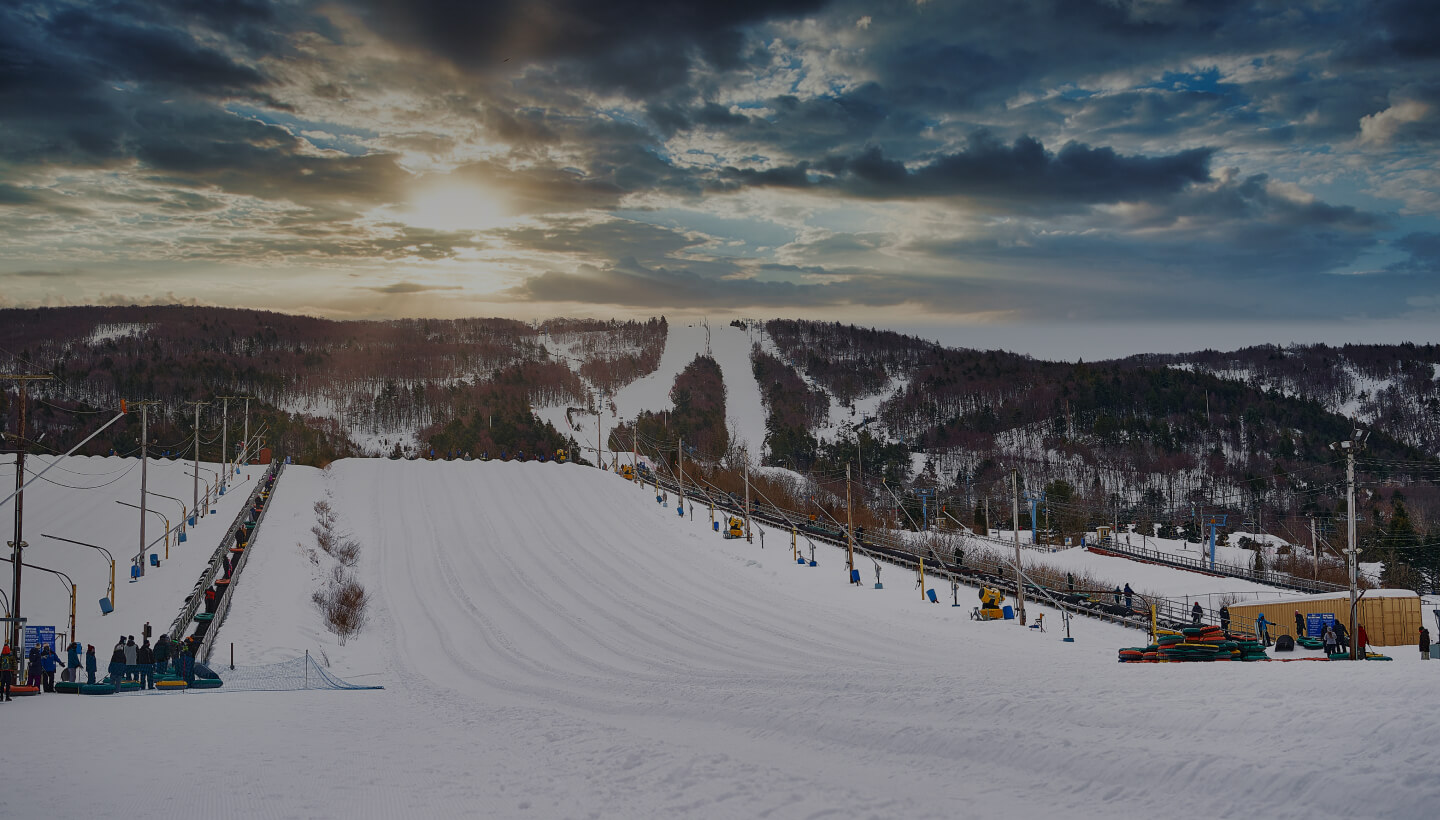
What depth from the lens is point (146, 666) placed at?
25.9 meters

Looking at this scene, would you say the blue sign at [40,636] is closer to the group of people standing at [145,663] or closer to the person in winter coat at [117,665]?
the group of people standing at [145,663]

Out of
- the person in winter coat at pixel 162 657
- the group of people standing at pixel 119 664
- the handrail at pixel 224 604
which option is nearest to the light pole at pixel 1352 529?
the group of people standing at pixel 119 664

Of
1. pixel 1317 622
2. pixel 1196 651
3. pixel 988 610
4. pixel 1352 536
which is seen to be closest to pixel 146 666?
pixel 1196 651

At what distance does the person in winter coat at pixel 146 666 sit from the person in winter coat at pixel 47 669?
1809 millimetres

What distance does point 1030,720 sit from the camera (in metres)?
16.6

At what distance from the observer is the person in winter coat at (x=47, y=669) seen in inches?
983

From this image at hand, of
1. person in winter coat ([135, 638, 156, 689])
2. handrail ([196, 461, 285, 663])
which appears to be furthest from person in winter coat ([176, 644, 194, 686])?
handrail ([196, 461, 285, 663])

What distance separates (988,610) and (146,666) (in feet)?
93.5

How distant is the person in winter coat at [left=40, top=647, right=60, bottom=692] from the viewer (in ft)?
81.9

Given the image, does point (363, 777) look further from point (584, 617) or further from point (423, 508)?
point (423, 508)

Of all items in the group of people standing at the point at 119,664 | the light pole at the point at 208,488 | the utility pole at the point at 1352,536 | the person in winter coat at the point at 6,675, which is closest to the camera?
the person in winter coat at the point at 6,675

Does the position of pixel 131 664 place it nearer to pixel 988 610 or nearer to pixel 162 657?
pixel 162 657

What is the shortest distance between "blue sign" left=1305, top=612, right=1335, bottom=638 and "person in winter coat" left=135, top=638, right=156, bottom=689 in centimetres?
3773

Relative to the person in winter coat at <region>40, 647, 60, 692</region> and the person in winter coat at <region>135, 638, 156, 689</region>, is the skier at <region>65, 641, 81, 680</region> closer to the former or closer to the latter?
the person in winter coat at <region>40, 647, 60, 692</region>
